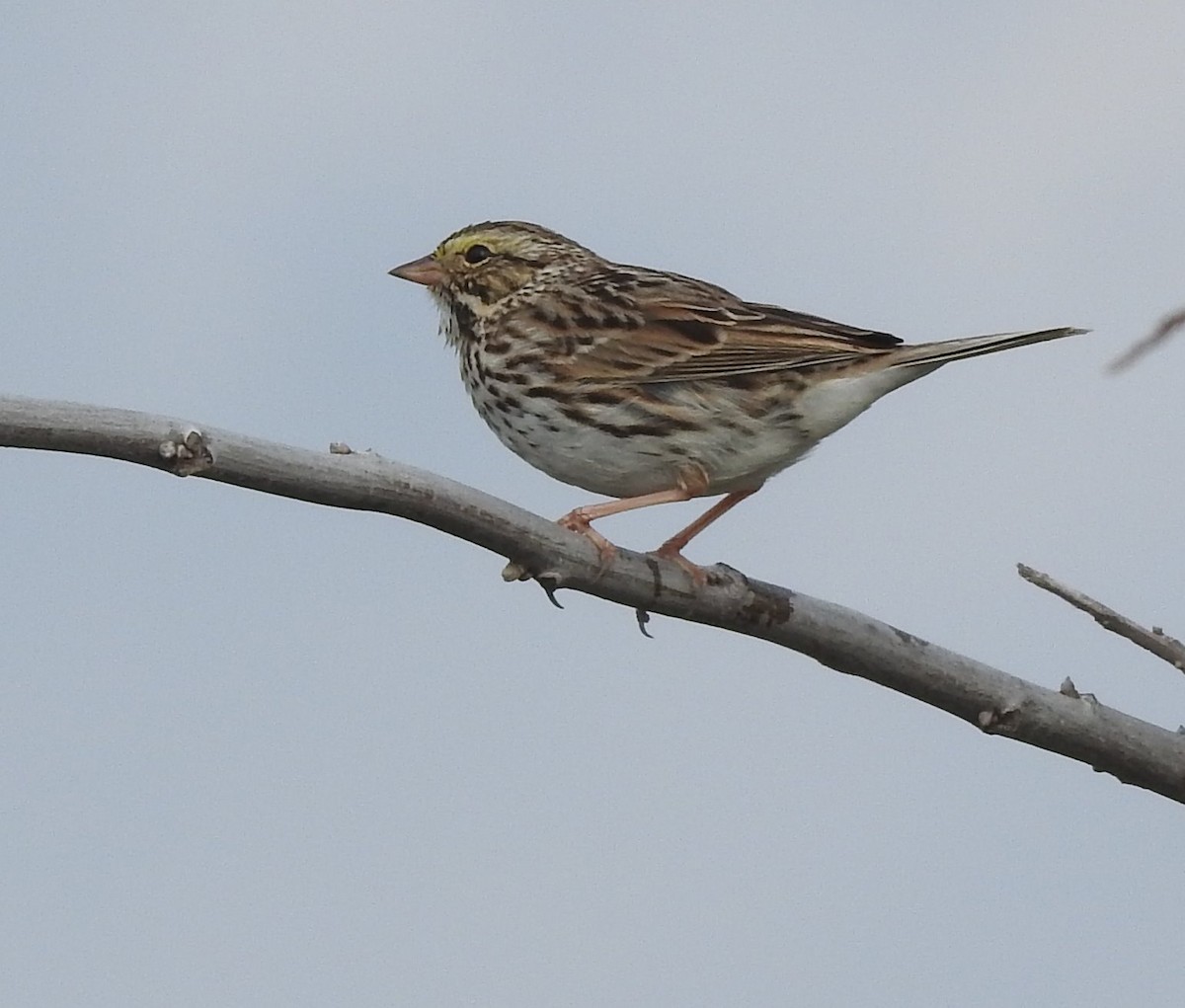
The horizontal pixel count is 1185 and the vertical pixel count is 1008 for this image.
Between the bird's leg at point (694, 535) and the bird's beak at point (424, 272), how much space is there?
8.13 feet

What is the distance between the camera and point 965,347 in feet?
27.7

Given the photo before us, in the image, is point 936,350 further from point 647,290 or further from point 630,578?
point 630,578

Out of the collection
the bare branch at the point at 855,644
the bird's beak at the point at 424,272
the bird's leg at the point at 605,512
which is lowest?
the bare branch at the point at 855,644

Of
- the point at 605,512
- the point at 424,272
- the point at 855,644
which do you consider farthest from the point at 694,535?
the point at 424,272

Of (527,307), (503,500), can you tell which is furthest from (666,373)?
(503,500)

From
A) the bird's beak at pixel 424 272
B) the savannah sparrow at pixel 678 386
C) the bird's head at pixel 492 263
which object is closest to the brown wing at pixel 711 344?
the savannah sparrow at pixel 678 386

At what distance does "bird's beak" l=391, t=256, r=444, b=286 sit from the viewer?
10.6 metres

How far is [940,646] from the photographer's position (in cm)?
716

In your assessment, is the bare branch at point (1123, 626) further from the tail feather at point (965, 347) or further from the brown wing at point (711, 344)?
the brown wing at point (711, 344)

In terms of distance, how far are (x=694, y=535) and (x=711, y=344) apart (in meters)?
1.03

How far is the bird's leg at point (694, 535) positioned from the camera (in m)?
7.23

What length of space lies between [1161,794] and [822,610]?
63.1 inches

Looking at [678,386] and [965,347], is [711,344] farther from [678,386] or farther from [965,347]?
[965,347]

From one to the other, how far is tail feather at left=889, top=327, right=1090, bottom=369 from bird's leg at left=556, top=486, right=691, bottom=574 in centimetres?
124
